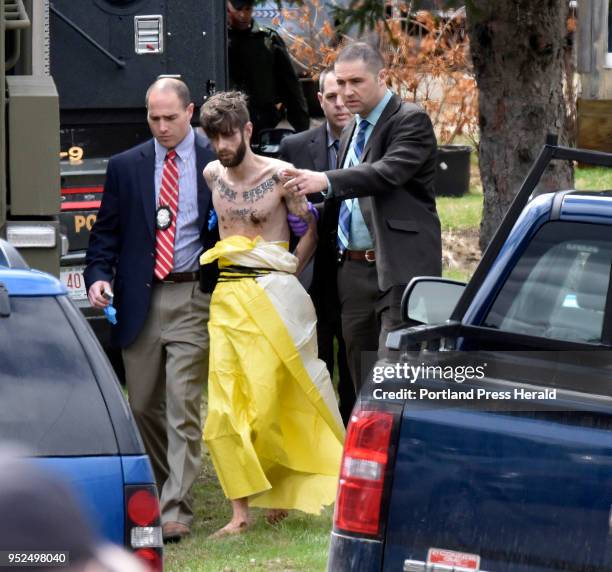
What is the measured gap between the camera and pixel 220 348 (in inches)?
281

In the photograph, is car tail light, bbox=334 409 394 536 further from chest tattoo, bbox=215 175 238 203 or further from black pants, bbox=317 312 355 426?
black pants, bbox=317 312 355 426

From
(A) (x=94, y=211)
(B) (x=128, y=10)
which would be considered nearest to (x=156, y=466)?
(A) (x=94, y=211)

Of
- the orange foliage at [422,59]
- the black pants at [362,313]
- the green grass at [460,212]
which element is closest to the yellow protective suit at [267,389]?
the black pants at [362,313]

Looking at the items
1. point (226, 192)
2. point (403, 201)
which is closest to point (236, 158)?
point (226, 192)

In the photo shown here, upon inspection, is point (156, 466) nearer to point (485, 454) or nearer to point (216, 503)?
point (216, 503)

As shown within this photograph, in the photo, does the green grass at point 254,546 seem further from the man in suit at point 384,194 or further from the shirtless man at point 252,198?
the shirtless man at point 252,198

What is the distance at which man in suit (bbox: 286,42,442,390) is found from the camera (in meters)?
7.11

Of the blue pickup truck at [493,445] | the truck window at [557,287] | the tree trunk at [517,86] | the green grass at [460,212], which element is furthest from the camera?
the green grass at [460,212]

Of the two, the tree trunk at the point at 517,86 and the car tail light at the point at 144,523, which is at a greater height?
the tree trunk at the point at 517,86

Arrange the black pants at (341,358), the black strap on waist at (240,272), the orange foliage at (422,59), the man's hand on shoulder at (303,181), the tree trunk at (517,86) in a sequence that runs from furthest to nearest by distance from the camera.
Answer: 1. the orange foliage at (422,59)
2. the tree trunk at (517,86)
3. the black pants at (341,358)
4. the black strap on waist at (240,272)
5. the man's hand on shoulder at (303,181)

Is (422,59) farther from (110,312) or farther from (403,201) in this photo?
(110,312)

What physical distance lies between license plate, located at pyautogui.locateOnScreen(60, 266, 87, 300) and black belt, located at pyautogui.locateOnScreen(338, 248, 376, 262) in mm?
2334

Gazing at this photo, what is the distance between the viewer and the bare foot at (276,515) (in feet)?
24.0

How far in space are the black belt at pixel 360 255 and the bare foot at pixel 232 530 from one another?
4.57 ft
